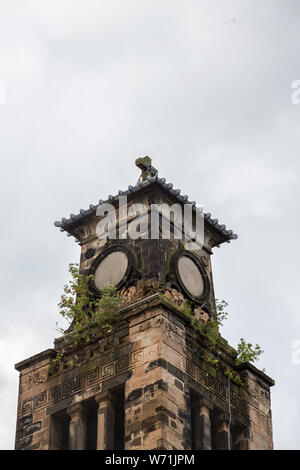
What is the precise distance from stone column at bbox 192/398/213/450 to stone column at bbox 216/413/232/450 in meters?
0.77

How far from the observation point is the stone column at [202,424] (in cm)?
4712

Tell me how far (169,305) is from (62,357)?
441cm

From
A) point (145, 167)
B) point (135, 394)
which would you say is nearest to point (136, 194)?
point (145, 167)

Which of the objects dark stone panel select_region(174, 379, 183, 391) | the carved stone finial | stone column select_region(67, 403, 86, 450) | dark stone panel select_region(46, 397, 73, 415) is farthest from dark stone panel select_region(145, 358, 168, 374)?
the carved stone finial

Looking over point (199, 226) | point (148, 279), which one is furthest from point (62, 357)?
point (199, 226)

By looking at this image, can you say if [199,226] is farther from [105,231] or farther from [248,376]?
[248,376]

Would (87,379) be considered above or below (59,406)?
above

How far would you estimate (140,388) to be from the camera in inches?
1841

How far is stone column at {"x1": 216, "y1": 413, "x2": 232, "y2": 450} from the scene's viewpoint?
48438 millimetres

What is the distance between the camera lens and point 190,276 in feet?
174

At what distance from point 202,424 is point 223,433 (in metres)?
1.33

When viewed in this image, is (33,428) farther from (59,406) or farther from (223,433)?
(223,433)

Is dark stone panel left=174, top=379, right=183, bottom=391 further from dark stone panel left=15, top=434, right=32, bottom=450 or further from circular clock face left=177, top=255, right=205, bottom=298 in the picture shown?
circular clock face left=177, top=255, right=205, bottom=298

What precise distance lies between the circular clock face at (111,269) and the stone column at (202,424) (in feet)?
20.0
